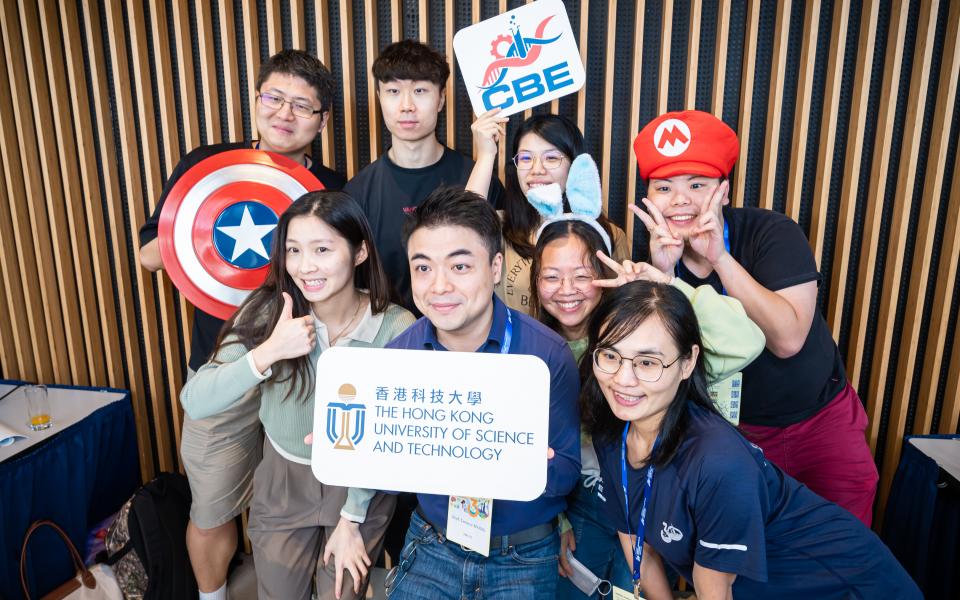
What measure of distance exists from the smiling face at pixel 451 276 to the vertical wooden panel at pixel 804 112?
5.18 feet

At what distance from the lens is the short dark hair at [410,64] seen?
206 centimetres

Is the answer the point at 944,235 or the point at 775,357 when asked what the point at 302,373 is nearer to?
the point at 775,357

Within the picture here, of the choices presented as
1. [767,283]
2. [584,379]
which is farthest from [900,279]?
[584,379]

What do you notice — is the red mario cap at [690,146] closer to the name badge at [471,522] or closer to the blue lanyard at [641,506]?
the blue lanyard at [641,506]

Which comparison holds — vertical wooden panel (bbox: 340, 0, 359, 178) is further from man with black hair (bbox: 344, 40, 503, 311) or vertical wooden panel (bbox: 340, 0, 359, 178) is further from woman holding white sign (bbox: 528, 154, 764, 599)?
woman holding white sign (bbox: 528, 154, 764, 599)

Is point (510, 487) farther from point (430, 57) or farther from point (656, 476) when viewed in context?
point (430, 57)

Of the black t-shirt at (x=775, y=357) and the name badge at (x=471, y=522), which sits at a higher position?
the black t-shirt at (x=775, y=357)

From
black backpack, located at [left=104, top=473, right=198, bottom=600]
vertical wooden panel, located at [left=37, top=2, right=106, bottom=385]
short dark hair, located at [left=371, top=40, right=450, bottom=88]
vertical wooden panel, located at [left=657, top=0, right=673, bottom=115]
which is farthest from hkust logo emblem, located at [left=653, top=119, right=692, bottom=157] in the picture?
vertical wooden panel, located at [left=37, top=2, right=106, bottom=385]

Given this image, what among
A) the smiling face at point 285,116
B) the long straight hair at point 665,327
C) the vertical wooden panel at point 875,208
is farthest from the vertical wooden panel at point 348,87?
the vertical wooden panel at point 875,208

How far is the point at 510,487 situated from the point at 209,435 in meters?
1.29

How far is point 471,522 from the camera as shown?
4.62ft

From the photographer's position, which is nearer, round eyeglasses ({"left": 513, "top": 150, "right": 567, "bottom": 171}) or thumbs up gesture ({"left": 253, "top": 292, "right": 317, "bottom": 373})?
thumbs up gesture ({"left": 253, "top": 292, "right": 317, "bottom": 373})

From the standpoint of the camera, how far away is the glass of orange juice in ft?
7.47

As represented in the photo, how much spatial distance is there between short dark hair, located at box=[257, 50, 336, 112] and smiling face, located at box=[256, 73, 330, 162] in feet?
0.05
